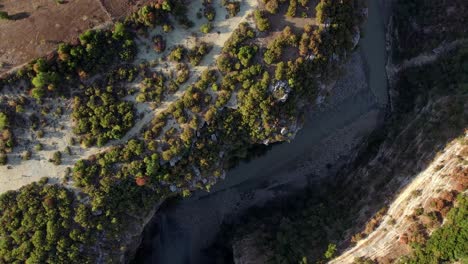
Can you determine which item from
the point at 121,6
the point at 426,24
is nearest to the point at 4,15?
the point at 121,6

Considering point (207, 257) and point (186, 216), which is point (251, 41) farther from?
point (207, 257)

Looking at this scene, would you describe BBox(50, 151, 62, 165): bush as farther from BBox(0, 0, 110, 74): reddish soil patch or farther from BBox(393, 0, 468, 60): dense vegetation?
BBox(393, 0, 468, 60): dense vegetation

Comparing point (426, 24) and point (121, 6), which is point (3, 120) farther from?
point (426, 24)

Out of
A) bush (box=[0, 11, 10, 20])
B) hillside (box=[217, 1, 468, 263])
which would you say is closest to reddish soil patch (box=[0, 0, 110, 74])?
bush (box=[0, 11, 10, 20])

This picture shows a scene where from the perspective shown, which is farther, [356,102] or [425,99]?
[356,102]

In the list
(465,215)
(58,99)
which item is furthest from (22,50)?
(465,215)

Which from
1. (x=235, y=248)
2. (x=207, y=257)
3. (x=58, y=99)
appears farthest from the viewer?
(x=207, y=257)

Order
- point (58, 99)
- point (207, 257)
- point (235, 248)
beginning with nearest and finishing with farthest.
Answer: point (58, 99) < point (235, 248) < point (207, 257)
